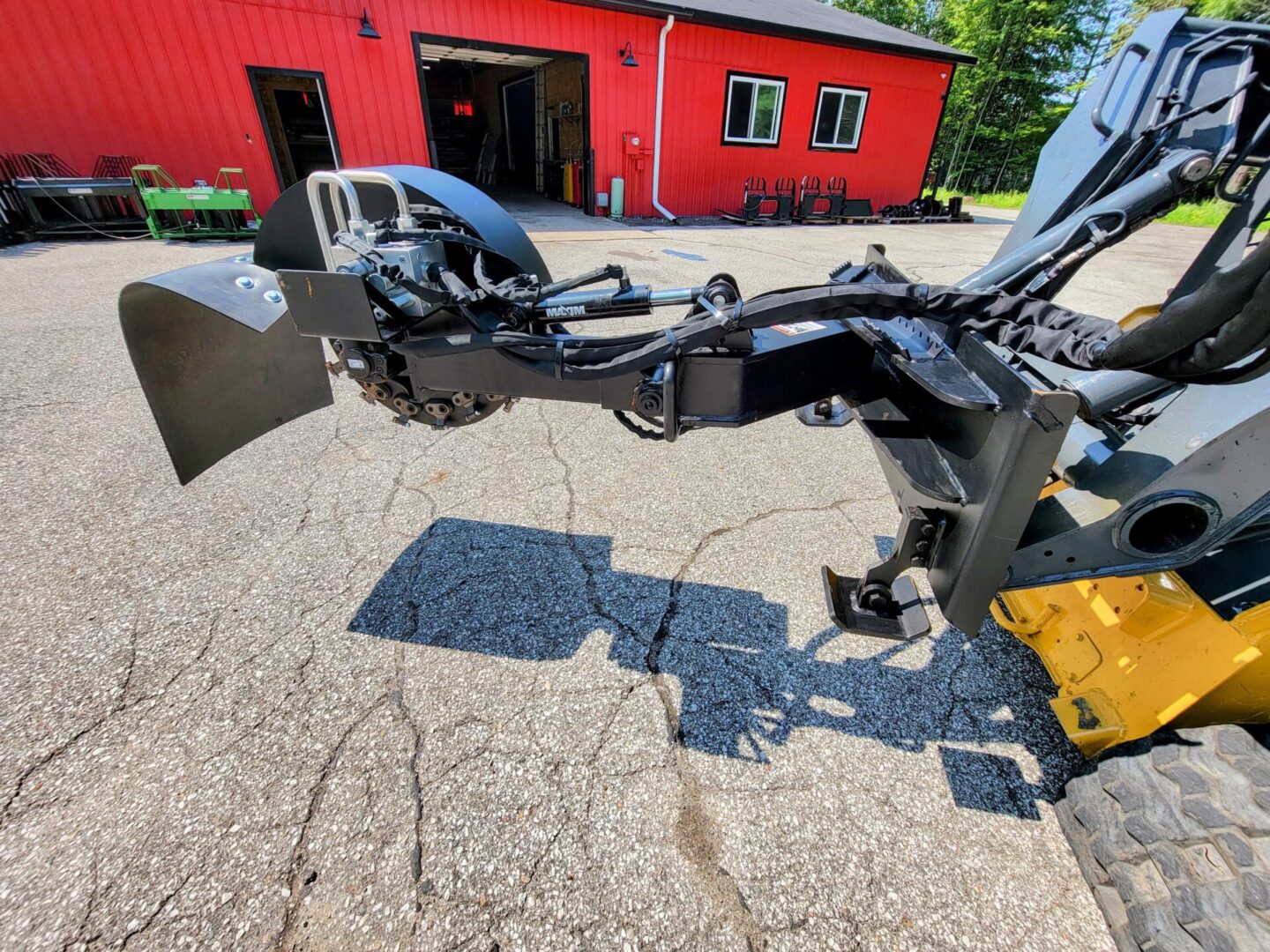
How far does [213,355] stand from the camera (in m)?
2.15

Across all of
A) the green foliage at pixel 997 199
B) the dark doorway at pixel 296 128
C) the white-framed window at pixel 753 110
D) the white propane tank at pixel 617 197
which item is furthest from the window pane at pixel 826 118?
the dark doorway at pixel 296 128

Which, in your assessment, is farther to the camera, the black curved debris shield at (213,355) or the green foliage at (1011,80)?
the green foliage at (1011,80)

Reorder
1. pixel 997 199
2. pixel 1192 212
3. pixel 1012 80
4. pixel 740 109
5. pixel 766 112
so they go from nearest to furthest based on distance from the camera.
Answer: pixel 740 109 → pixel 766 112 → pixel 1192 212 → pixel 997 199 → pixel 1012 80

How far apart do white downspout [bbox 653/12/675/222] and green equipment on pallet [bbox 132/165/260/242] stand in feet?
27.1

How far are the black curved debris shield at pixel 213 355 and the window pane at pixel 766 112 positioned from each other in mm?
15271

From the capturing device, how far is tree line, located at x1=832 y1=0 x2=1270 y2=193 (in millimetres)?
28797

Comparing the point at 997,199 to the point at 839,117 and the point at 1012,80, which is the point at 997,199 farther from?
the point at 839,117

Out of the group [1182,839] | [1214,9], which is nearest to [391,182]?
[1182,839]

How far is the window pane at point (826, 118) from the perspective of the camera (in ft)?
49.6

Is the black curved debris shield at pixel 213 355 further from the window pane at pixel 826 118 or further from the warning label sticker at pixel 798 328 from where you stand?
the window pane at pixel 826 118

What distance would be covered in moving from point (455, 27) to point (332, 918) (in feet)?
44.4

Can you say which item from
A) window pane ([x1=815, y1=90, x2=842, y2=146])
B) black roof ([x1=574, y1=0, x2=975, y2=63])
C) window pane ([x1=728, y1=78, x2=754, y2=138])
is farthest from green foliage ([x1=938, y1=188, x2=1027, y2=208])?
window pane ([x1=728, y1=78, x2=754, y2=138])

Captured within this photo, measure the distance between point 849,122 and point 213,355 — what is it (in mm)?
17856

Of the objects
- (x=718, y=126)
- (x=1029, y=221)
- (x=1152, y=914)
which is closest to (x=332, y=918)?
(x=1152, y=914)
